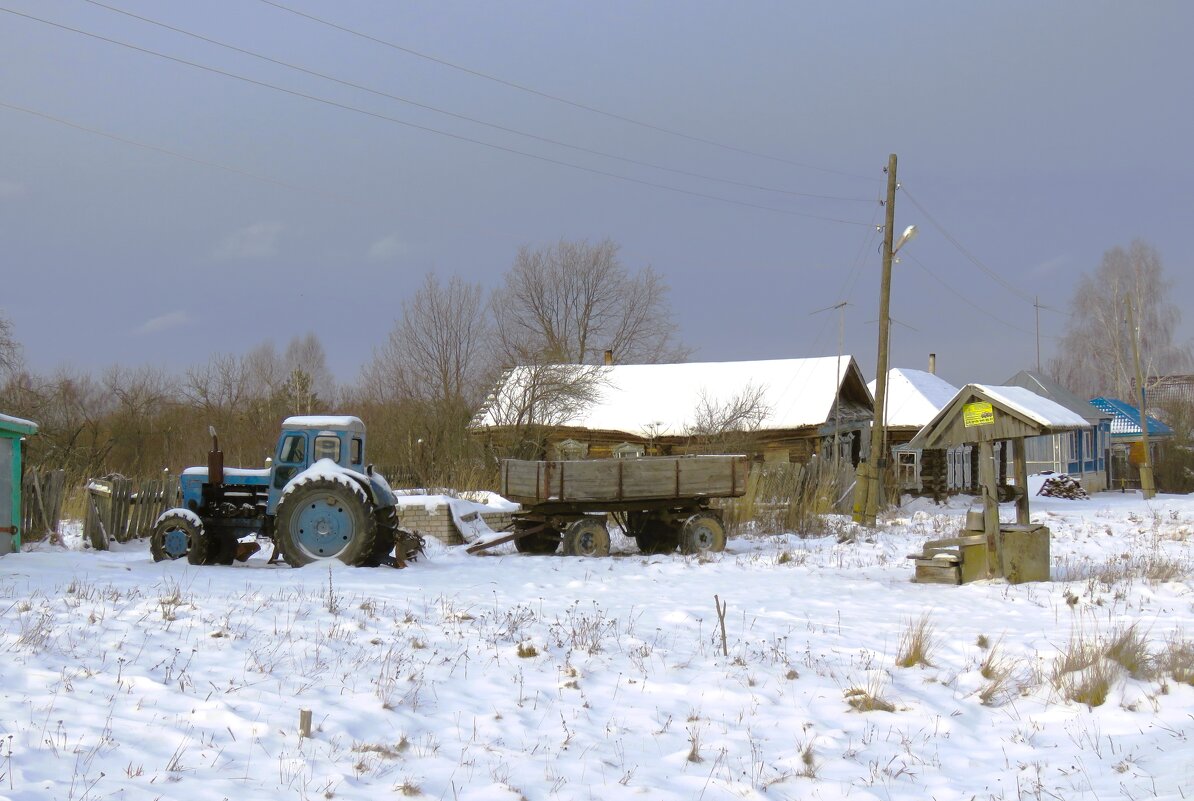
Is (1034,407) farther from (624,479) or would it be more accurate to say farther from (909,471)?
(909,471)

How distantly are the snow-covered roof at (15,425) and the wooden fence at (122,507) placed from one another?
2378 millimetres

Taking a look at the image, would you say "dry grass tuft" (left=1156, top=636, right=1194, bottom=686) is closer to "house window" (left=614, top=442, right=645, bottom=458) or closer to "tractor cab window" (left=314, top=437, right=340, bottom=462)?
"tractor cab window" (left=314, top=437, right=340, bottom=462)

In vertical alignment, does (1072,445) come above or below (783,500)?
above

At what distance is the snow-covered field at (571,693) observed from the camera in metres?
4.94

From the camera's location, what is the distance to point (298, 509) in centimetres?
1216

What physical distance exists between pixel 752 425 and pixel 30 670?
25.4 meters

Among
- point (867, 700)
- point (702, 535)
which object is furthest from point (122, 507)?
point (867, 700)

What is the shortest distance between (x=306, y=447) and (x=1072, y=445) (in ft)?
120

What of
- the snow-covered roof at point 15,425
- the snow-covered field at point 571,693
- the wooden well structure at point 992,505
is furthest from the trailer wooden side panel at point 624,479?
the snow-covered roof at point 15,425

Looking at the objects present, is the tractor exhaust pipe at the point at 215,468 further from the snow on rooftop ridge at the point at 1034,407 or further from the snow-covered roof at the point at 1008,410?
the snow on rooftop ridge at the point at 1034,407

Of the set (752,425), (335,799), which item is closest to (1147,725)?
(335,799)

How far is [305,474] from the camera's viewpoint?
1204 cm

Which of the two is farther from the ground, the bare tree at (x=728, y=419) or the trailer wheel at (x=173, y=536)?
the bare tree at (x=728, y=419)

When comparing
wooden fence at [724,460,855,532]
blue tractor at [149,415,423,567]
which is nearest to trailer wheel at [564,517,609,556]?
blue tractor at [149,415,423,567]
